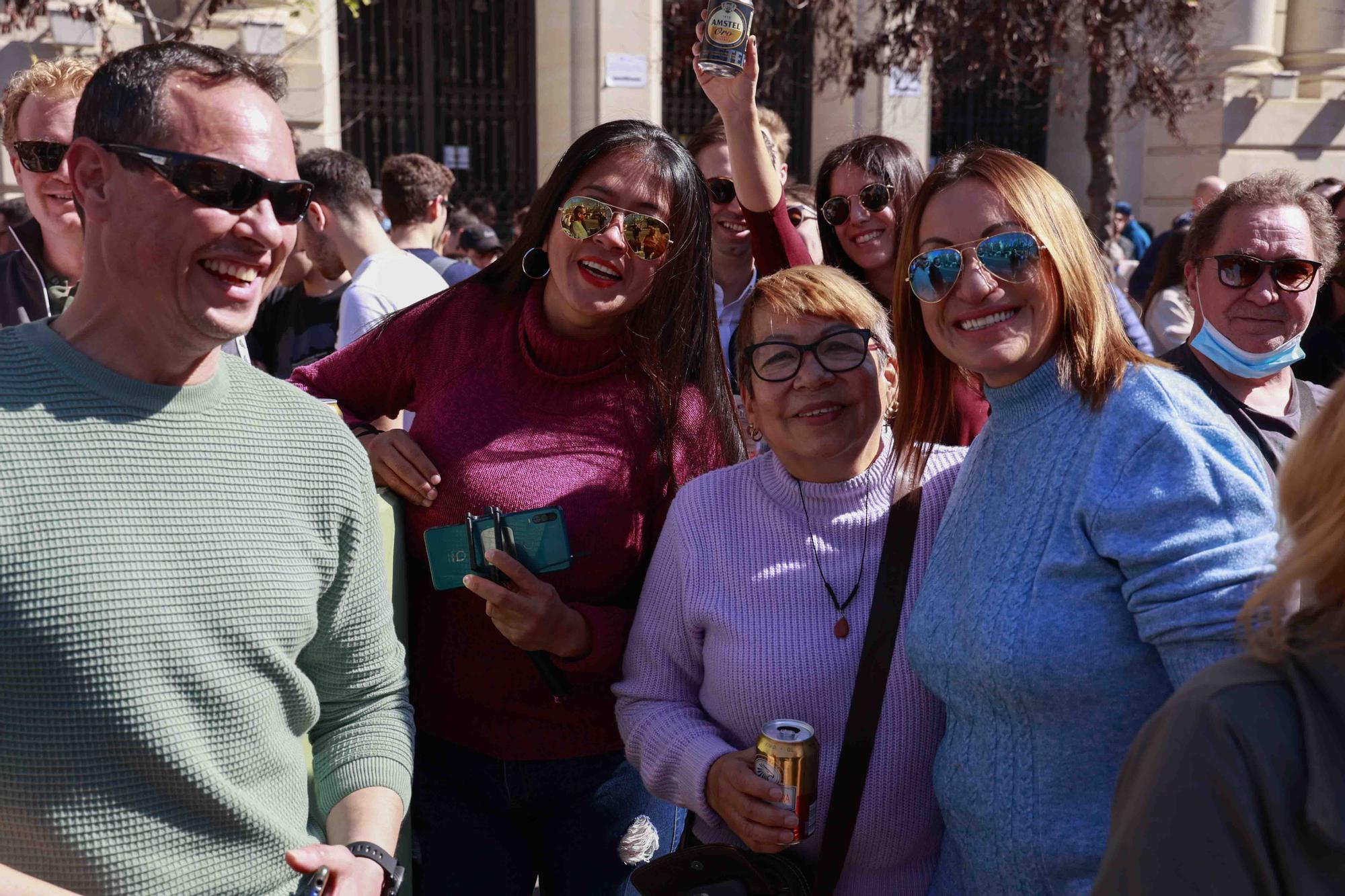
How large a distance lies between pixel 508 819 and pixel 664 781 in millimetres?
515

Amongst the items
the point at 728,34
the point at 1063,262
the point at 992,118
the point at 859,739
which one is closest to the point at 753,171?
the point at 728,34

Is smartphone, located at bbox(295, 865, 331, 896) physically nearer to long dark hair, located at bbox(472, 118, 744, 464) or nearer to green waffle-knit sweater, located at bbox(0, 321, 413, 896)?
green waffle-knit sweater, located at bbox(0, 321, 413, 896)

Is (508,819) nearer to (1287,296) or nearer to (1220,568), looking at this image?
(1220,568)

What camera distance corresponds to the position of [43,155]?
3377mm

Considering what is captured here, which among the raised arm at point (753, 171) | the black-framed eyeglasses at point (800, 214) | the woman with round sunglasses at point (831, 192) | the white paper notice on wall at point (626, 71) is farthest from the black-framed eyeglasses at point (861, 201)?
Result: the white paper notice on wall at point (626, 71)

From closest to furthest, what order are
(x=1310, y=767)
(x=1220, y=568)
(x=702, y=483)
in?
(x=1310, y=767)
(x=1220, y=568)
(x=702, y=483)

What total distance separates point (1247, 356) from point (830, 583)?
1744 mm

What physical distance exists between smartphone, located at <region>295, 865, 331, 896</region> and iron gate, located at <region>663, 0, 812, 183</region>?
11.1 m

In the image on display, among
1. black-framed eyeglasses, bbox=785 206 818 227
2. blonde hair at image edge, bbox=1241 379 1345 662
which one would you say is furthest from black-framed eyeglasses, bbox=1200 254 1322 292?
blonde hair at image edge, bbox=1241 379 1345 662

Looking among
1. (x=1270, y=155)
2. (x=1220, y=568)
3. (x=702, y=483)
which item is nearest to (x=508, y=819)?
(x=702, y=483)

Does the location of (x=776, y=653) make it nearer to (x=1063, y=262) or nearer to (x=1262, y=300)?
(x=1063, y=262)

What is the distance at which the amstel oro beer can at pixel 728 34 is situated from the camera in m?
3.34

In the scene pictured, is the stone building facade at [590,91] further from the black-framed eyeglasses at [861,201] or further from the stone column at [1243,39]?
the black-framed eyeglasses at [861,201]

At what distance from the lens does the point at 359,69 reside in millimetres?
13172
